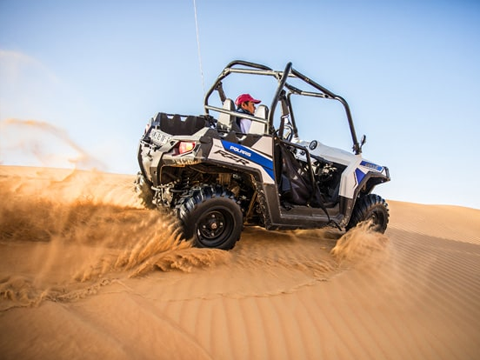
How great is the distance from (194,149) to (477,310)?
11.5 ft

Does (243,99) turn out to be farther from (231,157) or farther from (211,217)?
(211,217)

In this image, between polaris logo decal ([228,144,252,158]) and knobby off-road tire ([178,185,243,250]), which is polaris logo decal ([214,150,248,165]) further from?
knobby off-road tire ([178,185,243,250])

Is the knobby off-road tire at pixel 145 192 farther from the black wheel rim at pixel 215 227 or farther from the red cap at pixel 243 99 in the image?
the red cap at pixel 243 99

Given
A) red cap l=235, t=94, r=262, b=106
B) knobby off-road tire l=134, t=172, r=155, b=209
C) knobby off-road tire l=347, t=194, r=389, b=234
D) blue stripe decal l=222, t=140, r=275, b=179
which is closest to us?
blue stripe decal l=222, t=140, r=275, b=179

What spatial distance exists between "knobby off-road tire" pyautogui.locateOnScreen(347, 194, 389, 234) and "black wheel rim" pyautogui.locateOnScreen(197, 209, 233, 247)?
2.58 metres

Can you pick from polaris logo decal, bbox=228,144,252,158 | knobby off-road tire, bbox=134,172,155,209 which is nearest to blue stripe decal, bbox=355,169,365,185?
polaris logo decal, bbox=228,144,252,158

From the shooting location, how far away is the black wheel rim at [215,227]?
3.66 meters

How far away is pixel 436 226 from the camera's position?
13.5 m

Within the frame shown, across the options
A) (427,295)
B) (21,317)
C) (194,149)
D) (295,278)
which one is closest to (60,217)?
(194,149)

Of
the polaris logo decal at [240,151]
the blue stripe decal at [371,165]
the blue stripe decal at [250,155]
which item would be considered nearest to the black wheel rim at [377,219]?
the blue stripe decal at [371,165]

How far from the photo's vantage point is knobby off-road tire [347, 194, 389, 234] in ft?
17.7

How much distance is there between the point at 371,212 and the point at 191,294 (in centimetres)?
396

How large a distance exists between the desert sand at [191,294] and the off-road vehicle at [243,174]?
1.21 ft

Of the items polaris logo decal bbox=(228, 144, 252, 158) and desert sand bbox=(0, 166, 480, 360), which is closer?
desert sand bbox=(0, 166, 480, 360)
